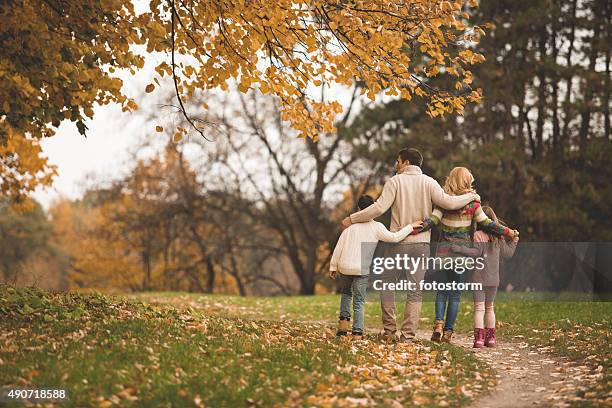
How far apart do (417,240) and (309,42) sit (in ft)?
9.43

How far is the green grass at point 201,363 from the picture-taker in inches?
224

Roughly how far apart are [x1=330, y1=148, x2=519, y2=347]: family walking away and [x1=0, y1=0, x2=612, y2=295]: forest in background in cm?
666

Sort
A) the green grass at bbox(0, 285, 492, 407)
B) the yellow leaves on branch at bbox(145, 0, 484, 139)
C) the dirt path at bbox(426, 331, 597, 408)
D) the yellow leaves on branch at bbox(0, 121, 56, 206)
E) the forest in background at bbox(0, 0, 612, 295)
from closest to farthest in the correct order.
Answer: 1. the green grass at bbox(0, 285, 492, 407)
2. the dirt path at bbox(426, 331, 597, 408)
3. the yellow leaves on branch at bbox(145, 0, 484, 139)
4. the yellow leaves on branch at bbox(0, 121, 56, 206)
5. the forest in background at bbox(0, 0, 612, 295)

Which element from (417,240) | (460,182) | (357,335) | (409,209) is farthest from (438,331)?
(460,182)

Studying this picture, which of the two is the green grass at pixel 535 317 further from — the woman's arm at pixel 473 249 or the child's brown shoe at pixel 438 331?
the woman's arm at pixel 473 249

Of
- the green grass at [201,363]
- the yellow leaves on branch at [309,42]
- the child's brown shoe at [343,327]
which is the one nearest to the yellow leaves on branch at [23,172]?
the green grass at [201,363]

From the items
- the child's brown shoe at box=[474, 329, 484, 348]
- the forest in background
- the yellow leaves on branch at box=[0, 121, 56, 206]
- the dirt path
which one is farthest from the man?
the yellow leaves on branch at box=[0, 121, 56, 206]

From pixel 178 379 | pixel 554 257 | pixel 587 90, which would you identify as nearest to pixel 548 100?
pixel 587 90

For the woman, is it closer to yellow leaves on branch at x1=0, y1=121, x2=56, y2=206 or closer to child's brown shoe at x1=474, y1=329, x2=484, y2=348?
child's brown shoe at x1=474, y1=329, x2=484, y2=348

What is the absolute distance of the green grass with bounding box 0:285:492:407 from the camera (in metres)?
5.68

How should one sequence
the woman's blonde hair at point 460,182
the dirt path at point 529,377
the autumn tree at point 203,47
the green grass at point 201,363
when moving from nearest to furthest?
the green grass at point 201,363
the dirt path at point 529,377
the autumn tree at point 203,47
the woman's blonde hair at point 460,182

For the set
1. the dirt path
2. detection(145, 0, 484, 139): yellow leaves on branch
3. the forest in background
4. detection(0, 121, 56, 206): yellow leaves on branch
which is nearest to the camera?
the dirt path

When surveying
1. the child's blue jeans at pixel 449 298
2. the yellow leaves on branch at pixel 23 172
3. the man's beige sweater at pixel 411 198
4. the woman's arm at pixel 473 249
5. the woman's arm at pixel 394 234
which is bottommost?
the child's blue jeans at pixel 449 298

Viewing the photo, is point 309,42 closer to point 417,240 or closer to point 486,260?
point 417,240
